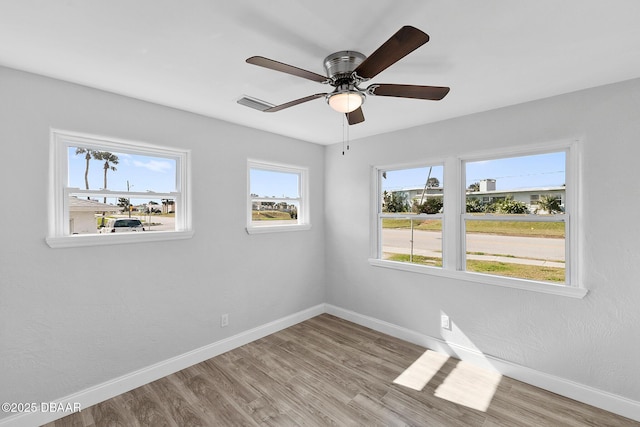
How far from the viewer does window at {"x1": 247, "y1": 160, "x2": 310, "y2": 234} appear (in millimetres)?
3412

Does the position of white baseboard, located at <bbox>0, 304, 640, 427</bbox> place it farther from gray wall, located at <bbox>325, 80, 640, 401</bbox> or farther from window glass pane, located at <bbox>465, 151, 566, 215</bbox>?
window glass pane, located at <bbox>465, 151, 566, 215</bbox>

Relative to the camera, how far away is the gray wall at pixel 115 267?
195 centimetres

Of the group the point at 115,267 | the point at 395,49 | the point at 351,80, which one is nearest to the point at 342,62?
the point at 351,80

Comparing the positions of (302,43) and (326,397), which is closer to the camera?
(302,43)

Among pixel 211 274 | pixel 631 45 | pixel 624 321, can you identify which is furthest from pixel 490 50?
pixel 211 274

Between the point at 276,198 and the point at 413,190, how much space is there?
1.70 m

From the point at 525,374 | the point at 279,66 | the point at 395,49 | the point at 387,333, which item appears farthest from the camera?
the point at 387,333

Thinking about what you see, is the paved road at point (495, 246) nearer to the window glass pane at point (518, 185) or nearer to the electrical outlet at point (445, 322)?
the window glass pane at point (518, 185)

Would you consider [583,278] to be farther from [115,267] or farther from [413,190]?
[115,267]

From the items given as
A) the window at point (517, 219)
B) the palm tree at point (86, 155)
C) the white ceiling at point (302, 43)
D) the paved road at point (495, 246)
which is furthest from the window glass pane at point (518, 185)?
the palm tree at point (86, 155)

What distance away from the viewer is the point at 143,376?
2467 millimetres

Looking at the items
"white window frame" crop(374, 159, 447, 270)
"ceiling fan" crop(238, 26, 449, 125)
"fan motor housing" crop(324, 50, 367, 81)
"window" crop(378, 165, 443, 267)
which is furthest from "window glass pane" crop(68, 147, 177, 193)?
"window" crop(378, 165, 443, 267)

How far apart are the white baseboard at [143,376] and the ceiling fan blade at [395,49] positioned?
2884 millimetres

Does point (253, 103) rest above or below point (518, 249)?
above
